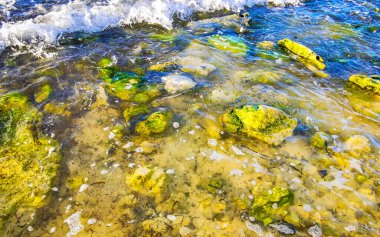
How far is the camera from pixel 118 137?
4.72 metres

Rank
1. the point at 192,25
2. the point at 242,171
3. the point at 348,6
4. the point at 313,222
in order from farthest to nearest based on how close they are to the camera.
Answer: the point at 348,6
the point at 192,25
the point at 242,171
the point at 313,222

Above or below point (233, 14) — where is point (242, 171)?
below

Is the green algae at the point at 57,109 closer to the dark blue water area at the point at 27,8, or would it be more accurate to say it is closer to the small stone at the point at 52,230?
the small stone at the point at 52,230

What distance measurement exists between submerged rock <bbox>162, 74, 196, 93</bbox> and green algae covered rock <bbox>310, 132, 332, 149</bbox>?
2.59 m

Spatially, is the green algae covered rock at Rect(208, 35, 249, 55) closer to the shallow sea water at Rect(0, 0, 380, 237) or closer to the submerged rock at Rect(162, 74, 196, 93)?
the shallow sea water at Rect(0, 0, 380, 237)

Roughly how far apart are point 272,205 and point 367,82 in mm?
4240

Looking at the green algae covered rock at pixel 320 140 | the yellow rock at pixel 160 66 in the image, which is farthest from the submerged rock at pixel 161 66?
the green algae covered rock at pixel 320 140

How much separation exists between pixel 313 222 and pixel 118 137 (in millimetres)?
3209

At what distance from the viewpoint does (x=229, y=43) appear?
798 centimetres

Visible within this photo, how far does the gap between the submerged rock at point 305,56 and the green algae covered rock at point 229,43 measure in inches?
44.2

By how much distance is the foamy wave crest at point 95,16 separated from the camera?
7488mm

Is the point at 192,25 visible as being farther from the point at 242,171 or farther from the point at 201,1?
the point at 242,171

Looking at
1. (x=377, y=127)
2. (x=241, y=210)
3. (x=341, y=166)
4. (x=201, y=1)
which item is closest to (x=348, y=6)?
(x=201, y=1)

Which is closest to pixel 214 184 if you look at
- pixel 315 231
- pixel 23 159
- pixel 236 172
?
pixel 236 172
